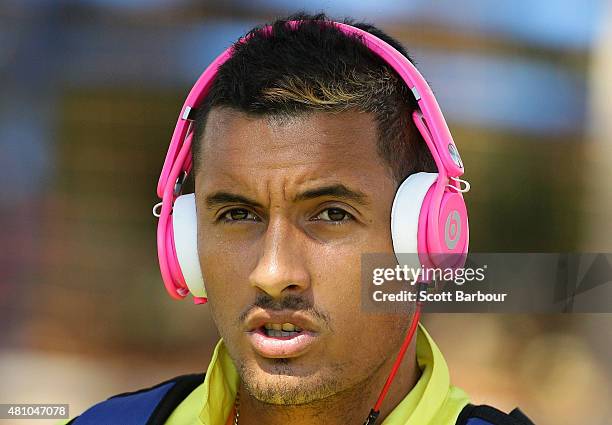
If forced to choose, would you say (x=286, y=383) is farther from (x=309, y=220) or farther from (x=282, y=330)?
(x=309, y=220)

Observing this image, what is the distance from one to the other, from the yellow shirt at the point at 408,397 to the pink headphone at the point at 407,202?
0.19 metres

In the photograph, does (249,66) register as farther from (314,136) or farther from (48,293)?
(48,293)

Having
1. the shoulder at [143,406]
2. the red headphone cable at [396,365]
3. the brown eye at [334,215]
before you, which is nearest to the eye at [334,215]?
the brown eye at [334,215]

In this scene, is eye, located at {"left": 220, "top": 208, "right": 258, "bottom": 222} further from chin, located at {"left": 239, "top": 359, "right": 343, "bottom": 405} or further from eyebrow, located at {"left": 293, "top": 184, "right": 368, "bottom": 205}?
chin, located at {"left": 239, "top": 359, "right": 343, "bottom": 405}

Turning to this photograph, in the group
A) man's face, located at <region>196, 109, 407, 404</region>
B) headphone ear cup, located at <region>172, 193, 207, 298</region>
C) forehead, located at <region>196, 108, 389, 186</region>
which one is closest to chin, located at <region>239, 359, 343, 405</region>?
man's face, located at <region>196, 109, 407, 404</region>

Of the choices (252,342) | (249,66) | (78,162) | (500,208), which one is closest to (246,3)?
(78,162)

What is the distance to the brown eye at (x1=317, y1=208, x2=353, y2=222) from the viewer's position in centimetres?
166

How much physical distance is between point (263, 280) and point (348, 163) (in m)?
0.27

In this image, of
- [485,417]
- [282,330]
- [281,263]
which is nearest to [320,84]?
[281,263]

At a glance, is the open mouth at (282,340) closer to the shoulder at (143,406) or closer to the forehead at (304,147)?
the forehead at (304,147)

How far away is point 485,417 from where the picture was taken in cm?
168

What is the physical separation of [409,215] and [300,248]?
0.21 metres

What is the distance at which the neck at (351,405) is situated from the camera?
5.66ft

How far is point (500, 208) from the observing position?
3.45 m
